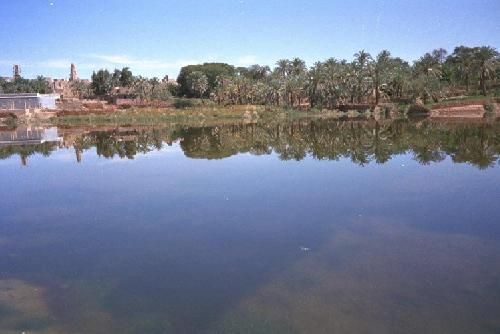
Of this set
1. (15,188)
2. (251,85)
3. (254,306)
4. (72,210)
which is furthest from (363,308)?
(251,85)

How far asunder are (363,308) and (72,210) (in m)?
9.27

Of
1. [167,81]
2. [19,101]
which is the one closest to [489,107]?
[19,101]

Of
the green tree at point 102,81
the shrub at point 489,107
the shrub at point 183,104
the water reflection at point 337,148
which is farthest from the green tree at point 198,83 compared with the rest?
the water reflection at point 337,148

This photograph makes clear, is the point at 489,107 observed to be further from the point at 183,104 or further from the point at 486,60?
the point at 183,104

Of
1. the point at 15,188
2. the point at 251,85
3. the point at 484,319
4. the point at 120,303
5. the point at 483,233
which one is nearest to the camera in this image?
the point at 484,319

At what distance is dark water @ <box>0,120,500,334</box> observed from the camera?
21.0 feet

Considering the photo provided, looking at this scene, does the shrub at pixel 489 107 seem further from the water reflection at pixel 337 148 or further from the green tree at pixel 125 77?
the green tree at pixel 125 77

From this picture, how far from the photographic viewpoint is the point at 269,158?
902 inches

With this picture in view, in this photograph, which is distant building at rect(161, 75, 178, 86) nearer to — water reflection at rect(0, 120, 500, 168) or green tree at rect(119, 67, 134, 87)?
green tree at rect(119, 67, 134, 87)

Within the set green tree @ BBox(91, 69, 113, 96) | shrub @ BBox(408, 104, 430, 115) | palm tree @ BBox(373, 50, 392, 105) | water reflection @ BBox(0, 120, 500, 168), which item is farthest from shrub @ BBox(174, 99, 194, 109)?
water reflection @ BBox(0, 120, 500, 168)

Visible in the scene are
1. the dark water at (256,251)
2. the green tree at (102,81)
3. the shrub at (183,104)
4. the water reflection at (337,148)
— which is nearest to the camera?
the dark water at (256,251)

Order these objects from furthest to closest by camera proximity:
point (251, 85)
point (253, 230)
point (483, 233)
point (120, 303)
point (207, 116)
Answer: point (251, 85) → point (207, 116) → point (253, 230) → point (483, 233) → point (120, 303)

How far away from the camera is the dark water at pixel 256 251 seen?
21.0 ft

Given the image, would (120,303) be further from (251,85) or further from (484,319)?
(251,85)
